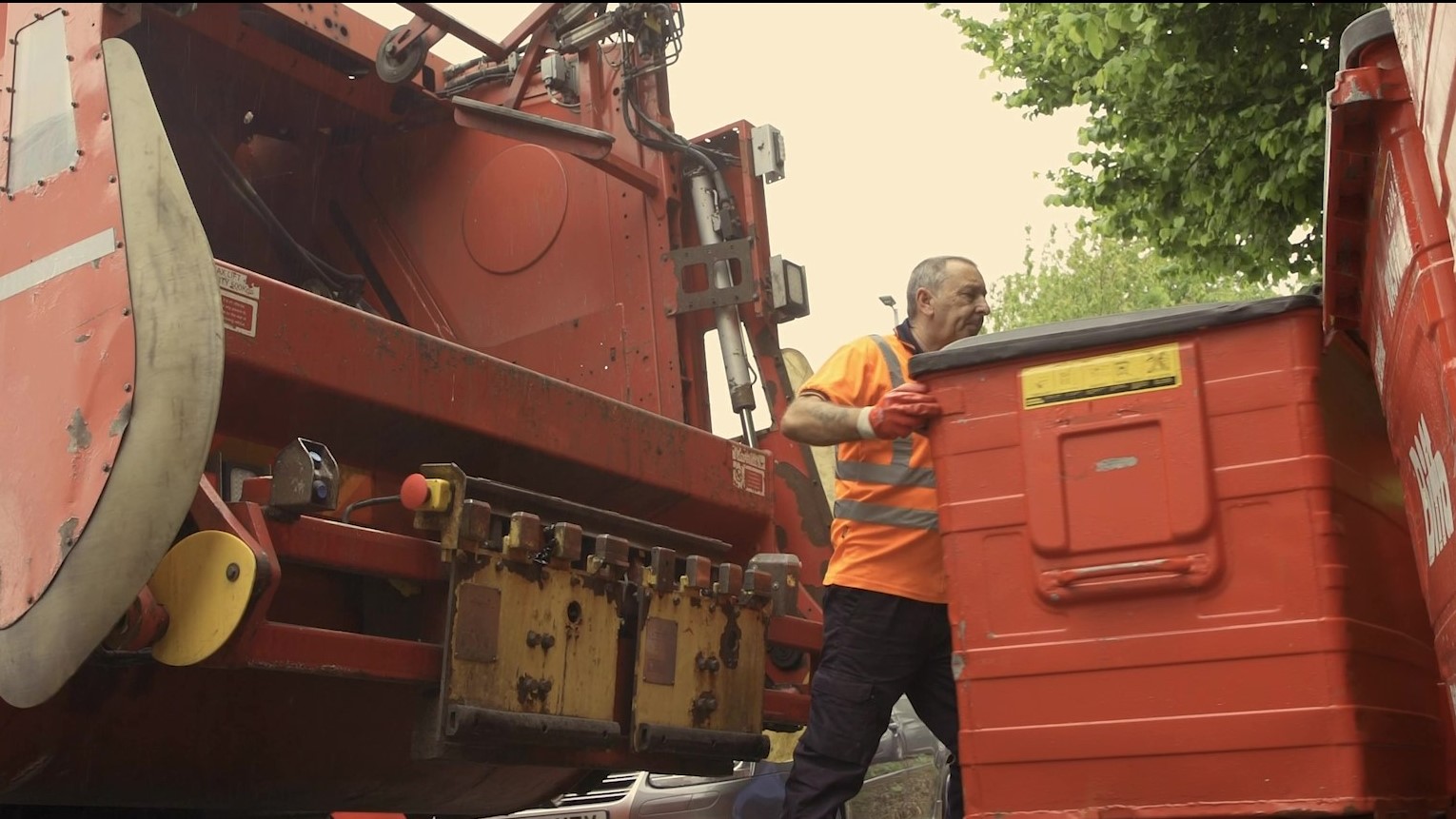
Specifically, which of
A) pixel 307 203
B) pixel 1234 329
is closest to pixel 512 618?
pixel 1234 329

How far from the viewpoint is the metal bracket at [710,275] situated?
4309mm

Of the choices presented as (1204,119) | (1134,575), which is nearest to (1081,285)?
(1204,119)

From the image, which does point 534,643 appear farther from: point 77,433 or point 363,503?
point 77,433

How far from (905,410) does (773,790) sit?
10.6 feet

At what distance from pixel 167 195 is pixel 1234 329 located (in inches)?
73.5

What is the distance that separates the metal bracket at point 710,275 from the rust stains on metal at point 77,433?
195 cm

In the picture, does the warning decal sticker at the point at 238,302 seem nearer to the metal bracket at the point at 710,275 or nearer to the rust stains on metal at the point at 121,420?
the rust stains on metal at the point at 121,420

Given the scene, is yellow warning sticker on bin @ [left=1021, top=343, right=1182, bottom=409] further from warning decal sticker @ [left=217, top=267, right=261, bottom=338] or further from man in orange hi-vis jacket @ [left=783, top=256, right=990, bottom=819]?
warning decal sticker @ [left=217, top=267, right=261, bottom=338]

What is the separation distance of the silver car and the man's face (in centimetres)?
207

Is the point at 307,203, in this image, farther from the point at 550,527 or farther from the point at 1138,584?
the point at 1138,584

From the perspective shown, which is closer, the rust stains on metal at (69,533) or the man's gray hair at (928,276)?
the rust stains on metal at (69,533)

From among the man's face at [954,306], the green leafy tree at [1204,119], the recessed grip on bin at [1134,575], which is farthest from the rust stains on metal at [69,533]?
the green leafy tree at [1204,119]

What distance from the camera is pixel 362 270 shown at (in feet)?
15.2

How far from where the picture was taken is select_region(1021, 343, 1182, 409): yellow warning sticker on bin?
273 centimetres
